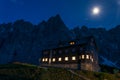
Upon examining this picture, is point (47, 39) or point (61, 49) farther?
point (47, 39)

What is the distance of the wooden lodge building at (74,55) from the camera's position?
165ft

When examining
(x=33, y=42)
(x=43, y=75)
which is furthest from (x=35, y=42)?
(x=43, y=75)

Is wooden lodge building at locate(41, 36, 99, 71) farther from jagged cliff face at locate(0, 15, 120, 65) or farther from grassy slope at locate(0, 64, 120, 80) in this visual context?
jagged cliff face at locate(0, 15, 120, 65)

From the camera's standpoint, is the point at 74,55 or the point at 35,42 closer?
the point at 74,55

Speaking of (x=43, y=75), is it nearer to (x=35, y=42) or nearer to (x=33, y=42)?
(x=35, y=42)

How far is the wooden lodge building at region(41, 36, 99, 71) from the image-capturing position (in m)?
50.3

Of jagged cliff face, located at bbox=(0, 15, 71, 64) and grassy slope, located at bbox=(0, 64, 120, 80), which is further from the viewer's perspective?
jagged cliff face, located at bbox=(0, 15, 71, 64)

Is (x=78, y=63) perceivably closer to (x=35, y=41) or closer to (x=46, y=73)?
(x=46, y=73)

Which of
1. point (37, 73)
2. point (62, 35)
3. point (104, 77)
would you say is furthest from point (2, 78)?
point (62, 35)

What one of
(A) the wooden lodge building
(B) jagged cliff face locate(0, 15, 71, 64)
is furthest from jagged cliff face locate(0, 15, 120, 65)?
(A) the wooden lodge building

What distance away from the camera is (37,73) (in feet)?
118

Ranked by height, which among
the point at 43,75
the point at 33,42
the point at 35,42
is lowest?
the point at 43,75

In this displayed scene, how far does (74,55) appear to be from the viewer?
175ft

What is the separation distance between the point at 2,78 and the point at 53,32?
154 metres
